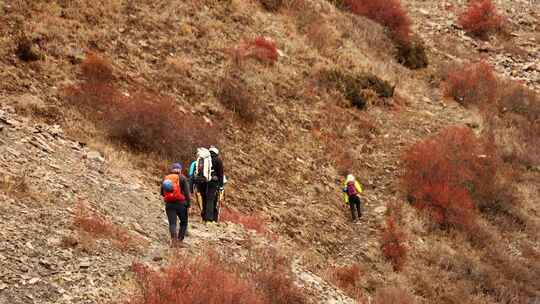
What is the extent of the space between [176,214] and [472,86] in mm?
17972

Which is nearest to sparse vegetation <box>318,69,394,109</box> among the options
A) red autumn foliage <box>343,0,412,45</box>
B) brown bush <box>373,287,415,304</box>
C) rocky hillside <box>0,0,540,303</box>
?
rocky hillside <box>0,0,540,303</box>

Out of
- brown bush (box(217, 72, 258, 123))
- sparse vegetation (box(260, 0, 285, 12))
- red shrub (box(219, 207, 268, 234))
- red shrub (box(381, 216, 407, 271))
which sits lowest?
red shrub (box(381, 216, 407, 271))

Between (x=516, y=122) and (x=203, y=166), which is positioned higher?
(x=203, y=166)

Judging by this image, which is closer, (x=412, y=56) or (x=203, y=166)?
(x=203, y=166)

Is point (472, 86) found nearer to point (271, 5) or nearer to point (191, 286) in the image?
point (271, 5)

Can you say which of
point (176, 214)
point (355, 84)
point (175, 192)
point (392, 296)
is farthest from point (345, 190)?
point (175, 192)

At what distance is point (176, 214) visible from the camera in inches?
388

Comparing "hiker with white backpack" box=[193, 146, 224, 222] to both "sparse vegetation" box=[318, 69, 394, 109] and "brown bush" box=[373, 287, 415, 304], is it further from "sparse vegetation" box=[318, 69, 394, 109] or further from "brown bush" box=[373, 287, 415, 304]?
"sparse vegetation" box=[318, 69, 394, 109]

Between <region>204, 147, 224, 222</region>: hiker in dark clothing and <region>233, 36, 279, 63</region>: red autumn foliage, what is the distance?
8084 mm

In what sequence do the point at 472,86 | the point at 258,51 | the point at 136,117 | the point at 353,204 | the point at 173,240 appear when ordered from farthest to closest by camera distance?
the point at 472,86 < the point at 258,51 < the point at 353,204 < the point at 136,117 < the point at 173,240

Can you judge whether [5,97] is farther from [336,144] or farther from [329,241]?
[336,144]

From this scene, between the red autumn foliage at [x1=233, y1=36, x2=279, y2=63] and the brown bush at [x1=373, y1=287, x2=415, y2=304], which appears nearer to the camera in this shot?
the brown bush at [x1=373, y1=287, x2=415, y2=304]

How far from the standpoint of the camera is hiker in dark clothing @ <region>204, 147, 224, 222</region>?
11414mm

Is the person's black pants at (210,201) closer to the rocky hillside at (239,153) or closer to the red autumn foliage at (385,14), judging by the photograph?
the rocky hillside at (239,153)
